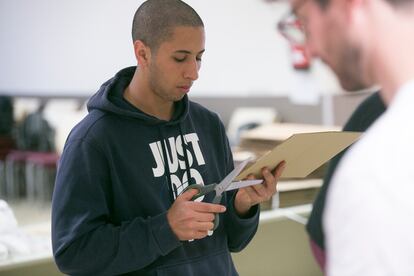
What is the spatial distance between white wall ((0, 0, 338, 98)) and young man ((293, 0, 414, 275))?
1.83 m

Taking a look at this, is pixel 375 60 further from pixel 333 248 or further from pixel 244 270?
pixel 244 270

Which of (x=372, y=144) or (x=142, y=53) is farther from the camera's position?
(x=142, y=53)

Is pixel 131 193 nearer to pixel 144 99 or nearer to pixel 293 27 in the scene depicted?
pixel 144 99

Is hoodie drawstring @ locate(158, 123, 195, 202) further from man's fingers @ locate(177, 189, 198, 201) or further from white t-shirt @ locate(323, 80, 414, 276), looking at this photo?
white t-shirt @ locate(323, 80, 414, 276)

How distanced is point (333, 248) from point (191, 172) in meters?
0.70

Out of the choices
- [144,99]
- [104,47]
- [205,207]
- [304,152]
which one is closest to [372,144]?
[304,152]

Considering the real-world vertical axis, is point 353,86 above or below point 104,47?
A: above

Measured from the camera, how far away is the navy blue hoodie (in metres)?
1.38

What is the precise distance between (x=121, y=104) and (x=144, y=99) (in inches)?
2.3

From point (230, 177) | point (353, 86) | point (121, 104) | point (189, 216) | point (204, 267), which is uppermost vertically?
point (353, 86)

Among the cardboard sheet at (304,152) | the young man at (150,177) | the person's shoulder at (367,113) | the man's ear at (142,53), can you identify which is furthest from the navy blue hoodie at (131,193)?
the person's shoulder at (367,113)

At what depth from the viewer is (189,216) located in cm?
135

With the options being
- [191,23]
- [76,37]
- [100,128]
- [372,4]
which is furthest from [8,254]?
[76,37]

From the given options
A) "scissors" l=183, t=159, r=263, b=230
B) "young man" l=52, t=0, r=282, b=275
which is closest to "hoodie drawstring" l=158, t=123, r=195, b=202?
"young man" l=52, t=0, r=282, b=275
